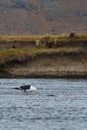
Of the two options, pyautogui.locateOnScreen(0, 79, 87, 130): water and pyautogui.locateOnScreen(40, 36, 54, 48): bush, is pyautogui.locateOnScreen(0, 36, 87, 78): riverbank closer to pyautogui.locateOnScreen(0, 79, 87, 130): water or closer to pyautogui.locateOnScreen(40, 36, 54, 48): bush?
pyautogui.locateOnScreen(40, 36, 54, 48): bush

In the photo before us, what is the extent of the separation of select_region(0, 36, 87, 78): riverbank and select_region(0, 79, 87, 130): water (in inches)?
546

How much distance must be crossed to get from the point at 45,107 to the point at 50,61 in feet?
134

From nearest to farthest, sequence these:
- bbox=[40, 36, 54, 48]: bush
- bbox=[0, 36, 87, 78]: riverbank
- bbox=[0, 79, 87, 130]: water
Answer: bbox=[0, 79, 87, 130]: water
bbox=[0, 36, 87, 78]: riverbank
bbox=[40, 36, 54, 48]: bush


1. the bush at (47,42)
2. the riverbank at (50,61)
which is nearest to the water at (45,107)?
the riverbank at (50,61)

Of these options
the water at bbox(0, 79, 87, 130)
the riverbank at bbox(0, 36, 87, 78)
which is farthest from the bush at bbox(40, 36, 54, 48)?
the water at bbox(0, 79, 87, 130)

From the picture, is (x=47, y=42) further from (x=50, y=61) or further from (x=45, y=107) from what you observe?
(x=45, y=107)

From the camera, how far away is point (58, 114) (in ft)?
164

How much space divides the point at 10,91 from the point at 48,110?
18482mm

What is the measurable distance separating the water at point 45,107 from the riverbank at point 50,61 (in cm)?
1387

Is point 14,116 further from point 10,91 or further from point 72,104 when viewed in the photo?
point 10,91

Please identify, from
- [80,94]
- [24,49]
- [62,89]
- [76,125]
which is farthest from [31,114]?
[24,49]

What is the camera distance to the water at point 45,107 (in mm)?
44594

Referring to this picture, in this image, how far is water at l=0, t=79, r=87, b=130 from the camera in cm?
4459

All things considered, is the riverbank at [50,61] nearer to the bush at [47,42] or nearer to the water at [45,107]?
the bush at [47,42]
